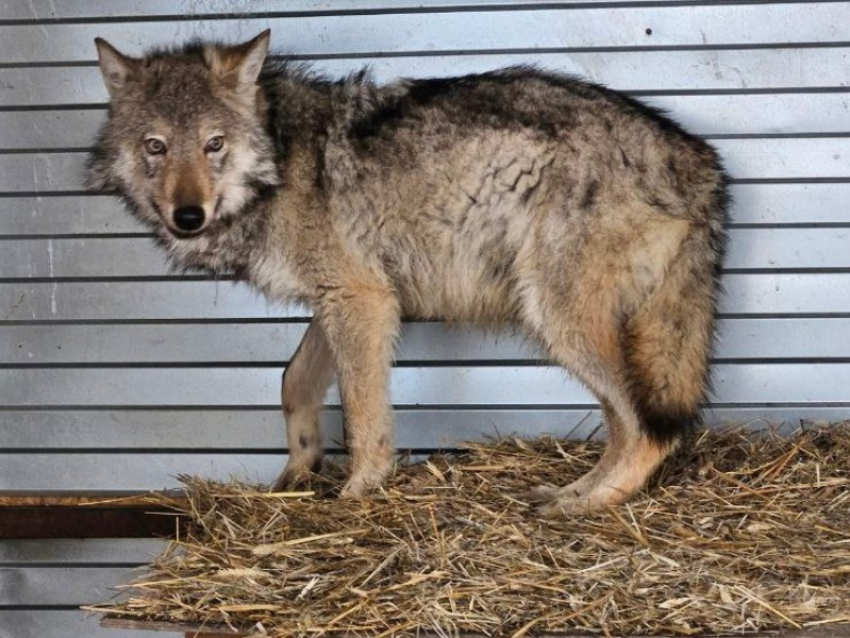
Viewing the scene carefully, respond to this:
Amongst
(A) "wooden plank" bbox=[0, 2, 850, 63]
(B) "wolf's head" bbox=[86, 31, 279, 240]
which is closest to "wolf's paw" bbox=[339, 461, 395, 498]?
(B) "wolf's head" bbox=[86, 31, 279, 240]

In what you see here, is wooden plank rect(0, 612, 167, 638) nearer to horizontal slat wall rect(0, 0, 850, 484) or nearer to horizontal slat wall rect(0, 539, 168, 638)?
horizontal slat wall rect(0, 539, 168, 638)

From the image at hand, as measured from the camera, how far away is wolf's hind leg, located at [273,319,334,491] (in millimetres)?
5477

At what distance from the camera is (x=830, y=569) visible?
159 inches

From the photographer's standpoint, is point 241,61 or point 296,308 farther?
point 296,308

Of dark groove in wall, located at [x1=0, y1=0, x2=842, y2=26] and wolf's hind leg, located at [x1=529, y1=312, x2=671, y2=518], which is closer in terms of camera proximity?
wolf's hind leg, located at [x1=529, y1=312, x2=671, y2=518]

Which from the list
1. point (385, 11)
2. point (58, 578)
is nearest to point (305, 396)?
point (58, 578)

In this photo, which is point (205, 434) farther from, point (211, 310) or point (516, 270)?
point (516, 270)

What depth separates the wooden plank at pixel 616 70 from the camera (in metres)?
5.63

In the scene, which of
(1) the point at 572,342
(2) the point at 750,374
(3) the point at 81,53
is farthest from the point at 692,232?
(3) the point at 81,53

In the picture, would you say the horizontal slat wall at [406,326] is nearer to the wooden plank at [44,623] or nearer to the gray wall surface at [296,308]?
the gray wall surface at [296,308]

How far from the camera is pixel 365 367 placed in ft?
16.5

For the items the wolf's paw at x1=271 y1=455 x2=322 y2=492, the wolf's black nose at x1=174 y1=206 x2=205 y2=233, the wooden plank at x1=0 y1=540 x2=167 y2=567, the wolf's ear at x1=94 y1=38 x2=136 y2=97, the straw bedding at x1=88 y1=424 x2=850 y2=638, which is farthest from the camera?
the wooden plank at x1=0 y1=540 x2=167 y2=567

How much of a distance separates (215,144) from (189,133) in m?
0.12

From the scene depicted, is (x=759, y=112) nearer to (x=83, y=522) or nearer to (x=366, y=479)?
(x=366, y=479)
